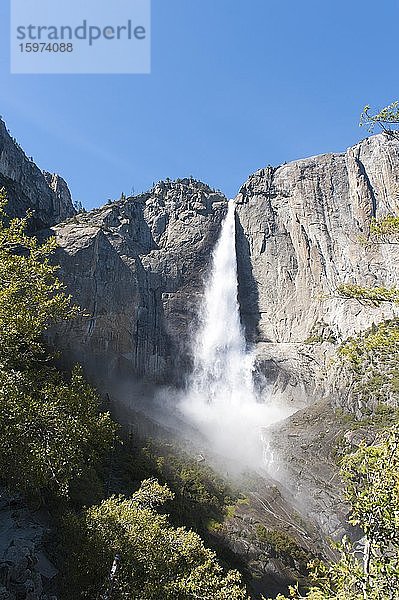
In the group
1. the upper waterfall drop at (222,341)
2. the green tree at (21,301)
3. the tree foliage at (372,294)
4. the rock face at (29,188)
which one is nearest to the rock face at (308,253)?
the upper waterfall drop at (222,341)

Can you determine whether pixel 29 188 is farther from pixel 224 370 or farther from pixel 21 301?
pixel 21 301

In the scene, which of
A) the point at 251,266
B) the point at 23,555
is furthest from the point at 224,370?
the point at 23,555

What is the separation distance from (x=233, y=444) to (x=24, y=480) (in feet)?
149

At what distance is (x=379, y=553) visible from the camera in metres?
6.95

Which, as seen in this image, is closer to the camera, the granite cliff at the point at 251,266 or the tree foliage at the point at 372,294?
the tree foliage at the point at 372,294

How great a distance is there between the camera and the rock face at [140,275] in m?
56.9

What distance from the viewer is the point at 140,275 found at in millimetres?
65938

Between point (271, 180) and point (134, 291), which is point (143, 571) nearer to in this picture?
point (134, 291)

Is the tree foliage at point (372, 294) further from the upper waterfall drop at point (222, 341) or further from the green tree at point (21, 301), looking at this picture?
the upper waterfall drop at point (222, 341)

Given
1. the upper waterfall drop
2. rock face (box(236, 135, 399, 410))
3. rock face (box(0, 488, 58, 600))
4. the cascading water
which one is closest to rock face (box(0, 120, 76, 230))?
the upper waterfall drop

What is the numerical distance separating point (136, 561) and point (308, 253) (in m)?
64.6

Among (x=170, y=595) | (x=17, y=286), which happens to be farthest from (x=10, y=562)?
(x=17, y=286)

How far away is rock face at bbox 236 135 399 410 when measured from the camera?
212 feet

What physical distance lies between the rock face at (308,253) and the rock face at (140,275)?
805 centimetres
